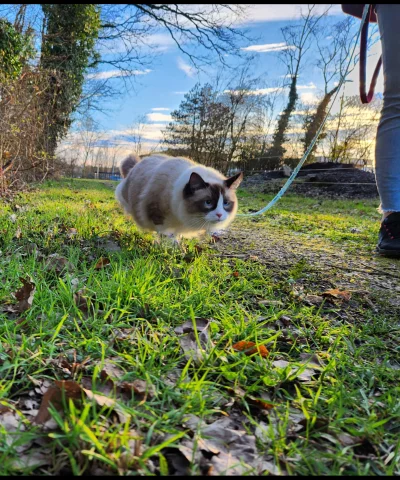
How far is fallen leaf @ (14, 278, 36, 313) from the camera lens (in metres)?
1.63

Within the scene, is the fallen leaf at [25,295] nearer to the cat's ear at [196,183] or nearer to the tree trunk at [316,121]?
the cat's ear at [196,183]

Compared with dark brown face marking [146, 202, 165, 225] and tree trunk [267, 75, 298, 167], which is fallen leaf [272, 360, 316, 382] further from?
tree trunk [267, 75, 298, 167]

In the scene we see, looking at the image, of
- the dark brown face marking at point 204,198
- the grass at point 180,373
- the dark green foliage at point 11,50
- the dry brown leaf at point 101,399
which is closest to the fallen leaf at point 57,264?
the grass at point 180,373

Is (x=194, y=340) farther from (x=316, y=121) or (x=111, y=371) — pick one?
(x=316, y=121)

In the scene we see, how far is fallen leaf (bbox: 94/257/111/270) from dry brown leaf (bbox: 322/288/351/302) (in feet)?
4.66

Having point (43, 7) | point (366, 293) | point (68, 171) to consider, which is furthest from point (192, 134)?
point (366, 293)

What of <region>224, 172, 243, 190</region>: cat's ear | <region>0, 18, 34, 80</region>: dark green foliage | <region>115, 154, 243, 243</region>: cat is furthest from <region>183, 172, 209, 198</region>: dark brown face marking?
<region>0, 18, 34, 80</region>: dark green foliage

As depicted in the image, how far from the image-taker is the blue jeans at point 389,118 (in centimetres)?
268

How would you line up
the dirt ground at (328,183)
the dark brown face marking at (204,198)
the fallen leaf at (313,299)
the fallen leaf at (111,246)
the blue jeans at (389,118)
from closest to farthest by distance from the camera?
the fallen leaf at (313,299)
the blue jeans at (389,118)
the fallen leaf at (111,246)
the dark brown face marking at (204,198)
the dirt ground at (328,183)

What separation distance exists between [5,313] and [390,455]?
5.17 feet

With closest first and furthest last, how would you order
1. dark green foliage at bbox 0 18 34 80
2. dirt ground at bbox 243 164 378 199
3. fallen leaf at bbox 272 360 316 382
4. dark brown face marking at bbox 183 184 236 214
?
fallen leaf at bbox 272 360 316 382 < dark brown face marking at bbox 183 184 236 214 < dark green foliage at bbox 0 18 34 80 < dirt ground at bbox 243 164 378 199

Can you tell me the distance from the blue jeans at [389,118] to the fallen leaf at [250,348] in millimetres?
2162

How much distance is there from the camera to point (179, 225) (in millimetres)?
3170

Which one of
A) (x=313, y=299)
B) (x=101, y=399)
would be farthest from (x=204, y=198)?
(x=101, y=399)
